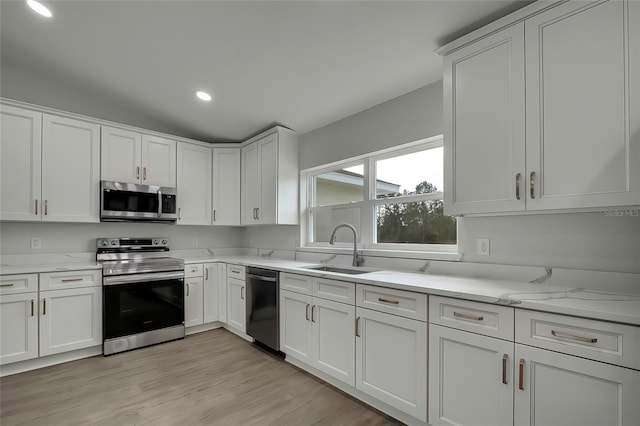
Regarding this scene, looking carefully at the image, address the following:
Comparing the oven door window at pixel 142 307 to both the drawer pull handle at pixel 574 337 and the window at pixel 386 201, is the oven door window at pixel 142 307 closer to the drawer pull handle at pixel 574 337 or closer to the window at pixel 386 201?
the window at pixel 386 201

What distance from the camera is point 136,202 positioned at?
345 centimetres

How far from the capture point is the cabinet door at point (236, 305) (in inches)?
133

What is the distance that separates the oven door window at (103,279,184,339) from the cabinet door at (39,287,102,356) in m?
0.09

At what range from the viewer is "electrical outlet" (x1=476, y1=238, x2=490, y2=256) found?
6.80ft

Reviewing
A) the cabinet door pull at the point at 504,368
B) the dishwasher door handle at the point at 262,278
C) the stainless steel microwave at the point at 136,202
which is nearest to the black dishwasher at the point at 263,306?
the dishwasher door handle at the point at 262,278

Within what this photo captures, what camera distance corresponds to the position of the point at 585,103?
4.84 feet

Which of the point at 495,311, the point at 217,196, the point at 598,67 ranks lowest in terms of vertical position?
the point at 495,311

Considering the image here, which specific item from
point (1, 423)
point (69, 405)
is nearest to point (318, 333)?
point (69, 405)

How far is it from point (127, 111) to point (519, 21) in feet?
13.4

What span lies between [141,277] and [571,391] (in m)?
3.52

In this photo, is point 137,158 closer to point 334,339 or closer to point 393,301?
point 334,339

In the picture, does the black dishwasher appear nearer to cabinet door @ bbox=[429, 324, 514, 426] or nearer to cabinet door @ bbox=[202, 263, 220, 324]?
cabinet door @ bbox=[202, 263, 220, 324]

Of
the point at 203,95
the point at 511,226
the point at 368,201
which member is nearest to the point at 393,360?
the point at 511,226

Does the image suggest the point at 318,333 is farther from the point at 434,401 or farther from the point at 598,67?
the point at 598,67
